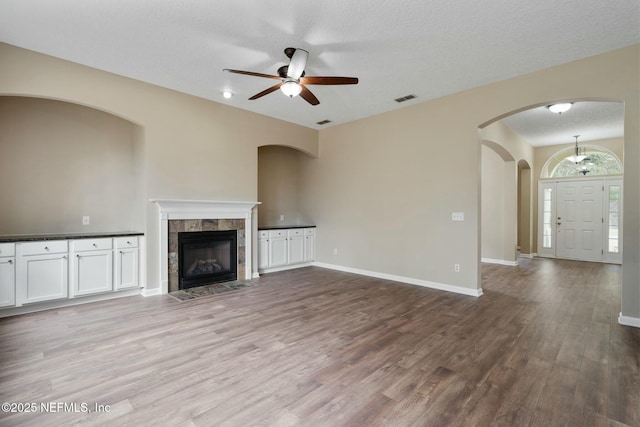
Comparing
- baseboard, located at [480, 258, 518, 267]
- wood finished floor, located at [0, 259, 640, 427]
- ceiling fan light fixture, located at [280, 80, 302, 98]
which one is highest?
ceiling fan light fixture, located at [280, 80, 302, 98]

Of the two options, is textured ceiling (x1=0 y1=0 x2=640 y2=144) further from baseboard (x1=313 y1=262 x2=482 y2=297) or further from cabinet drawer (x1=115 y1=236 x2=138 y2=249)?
baseboard (x1=313 y1=262 x2=482 y2=297)

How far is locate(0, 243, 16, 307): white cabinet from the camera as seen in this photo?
3281 millimetres

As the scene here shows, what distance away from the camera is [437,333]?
9.91 ft

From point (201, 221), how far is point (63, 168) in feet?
6.57

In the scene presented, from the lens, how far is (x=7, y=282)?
331 centimetres

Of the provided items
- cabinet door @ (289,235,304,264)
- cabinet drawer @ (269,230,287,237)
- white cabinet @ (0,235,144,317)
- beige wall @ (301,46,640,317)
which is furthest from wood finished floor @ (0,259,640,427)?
cabinet door @ (289,235,304,264)

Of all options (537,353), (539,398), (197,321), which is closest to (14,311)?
(197,321)

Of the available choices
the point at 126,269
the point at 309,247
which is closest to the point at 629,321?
the point at 309,247

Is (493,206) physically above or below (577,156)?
below

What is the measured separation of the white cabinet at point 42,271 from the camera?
134 inches

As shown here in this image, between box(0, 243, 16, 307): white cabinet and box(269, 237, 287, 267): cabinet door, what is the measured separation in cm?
359

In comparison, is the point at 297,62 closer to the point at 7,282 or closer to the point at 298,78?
the point at 298,78

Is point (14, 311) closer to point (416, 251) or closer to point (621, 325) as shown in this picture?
point (416, 251)

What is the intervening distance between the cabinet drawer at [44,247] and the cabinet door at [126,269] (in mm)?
606
